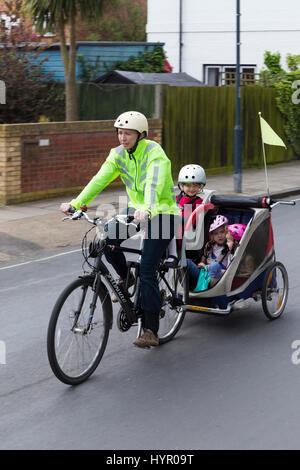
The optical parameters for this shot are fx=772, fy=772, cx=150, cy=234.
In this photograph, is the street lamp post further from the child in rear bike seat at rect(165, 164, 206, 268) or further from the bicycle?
the bicycle

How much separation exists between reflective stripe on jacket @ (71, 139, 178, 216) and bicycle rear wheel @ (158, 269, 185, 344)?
65 cm

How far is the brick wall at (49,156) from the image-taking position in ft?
41.9

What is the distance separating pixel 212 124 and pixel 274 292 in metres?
11.4

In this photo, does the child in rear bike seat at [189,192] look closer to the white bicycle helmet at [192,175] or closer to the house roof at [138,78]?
the white bicycle helmet at [192,175]

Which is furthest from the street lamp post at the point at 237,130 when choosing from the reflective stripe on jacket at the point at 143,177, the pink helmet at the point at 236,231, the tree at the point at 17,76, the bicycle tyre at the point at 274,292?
the reflective stripe on jacket at the point at 143,177

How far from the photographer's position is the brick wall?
41.9 feet

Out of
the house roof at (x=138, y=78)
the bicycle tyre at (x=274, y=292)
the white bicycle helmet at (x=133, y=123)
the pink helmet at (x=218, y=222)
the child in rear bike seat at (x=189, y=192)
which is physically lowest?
the bicycle tyre at (x=274, y=292)

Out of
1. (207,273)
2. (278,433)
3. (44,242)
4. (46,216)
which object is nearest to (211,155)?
(46,216)

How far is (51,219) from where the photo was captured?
1180 cm

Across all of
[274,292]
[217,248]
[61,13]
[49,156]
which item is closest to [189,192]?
[217,248]

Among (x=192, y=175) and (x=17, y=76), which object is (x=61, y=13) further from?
(x=192, y=175)

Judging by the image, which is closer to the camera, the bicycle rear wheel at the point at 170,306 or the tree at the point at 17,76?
the bicycle rear wheel at the point at 170,306

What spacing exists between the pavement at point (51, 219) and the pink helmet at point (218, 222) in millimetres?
3719

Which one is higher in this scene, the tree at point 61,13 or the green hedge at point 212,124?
the tree at point 61,13
